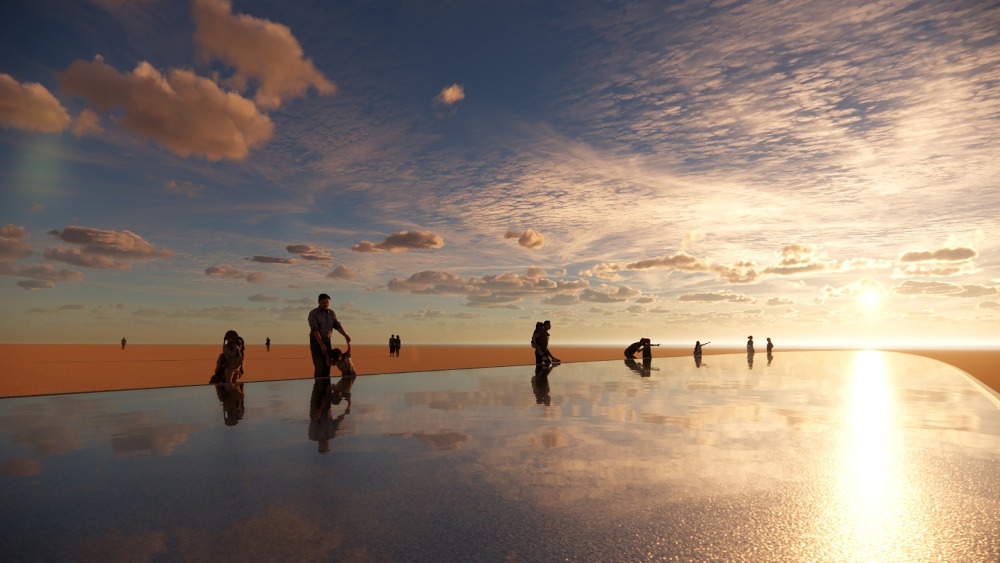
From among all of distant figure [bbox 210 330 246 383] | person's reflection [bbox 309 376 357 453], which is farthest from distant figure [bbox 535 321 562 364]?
distant figure [bbox 210 330 246 383]

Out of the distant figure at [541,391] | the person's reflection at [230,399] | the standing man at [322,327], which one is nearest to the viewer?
the person's reflection at [230,399]

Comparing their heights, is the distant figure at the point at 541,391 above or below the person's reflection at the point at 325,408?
below

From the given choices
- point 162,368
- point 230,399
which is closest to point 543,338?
point 230,399

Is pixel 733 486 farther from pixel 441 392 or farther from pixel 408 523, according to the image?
pixel 441 392

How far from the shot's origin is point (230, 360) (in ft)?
49.8

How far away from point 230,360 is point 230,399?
3507 millimetres

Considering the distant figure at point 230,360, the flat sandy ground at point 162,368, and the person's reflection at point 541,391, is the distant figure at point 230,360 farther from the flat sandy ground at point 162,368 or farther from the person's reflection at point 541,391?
the person's reflection at point 541,391

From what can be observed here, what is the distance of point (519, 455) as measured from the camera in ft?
21.1

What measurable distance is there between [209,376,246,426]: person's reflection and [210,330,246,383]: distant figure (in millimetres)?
127

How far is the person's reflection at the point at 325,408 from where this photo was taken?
24.9 feet

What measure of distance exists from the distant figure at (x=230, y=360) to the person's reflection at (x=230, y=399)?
0.42 ft

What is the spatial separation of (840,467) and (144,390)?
16.2m

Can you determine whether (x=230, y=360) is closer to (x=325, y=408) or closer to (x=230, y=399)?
(x=230, y=399)

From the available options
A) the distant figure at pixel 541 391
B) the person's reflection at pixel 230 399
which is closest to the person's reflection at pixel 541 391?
the distant figure at pixel 541 391
